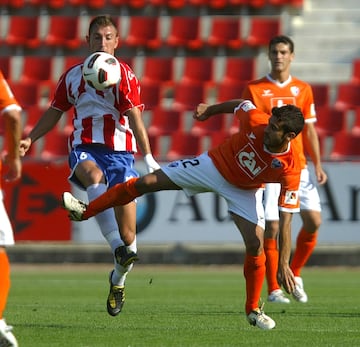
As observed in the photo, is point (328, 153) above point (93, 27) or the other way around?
the other way around

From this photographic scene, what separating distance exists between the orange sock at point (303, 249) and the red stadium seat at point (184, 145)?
7.41 meters

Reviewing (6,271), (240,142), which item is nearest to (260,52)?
(240,142)

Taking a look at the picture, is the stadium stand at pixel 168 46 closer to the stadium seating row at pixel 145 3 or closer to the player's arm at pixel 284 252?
the stadium seating row at pixel 145 3

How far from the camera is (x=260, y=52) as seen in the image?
69.1ft

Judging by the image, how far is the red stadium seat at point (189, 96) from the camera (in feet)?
65.3

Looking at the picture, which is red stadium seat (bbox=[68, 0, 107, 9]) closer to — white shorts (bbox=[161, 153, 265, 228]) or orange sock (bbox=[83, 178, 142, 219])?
orange sock (bbox=[83, 178, 142, 219])

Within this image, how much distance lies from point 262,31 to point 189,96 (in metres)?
1.98

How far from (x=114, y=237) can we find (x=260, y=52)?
42.5 feet

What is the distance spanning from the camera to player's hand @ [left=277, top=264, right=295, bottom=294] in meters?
9.59

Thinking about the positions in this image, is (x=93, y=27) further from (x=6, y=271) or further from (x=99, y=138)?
(x=6, y=271)

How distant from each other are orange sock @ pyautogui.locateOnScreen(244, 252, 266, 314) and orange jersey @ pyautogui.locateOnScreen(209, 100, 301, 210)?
0.50 metres

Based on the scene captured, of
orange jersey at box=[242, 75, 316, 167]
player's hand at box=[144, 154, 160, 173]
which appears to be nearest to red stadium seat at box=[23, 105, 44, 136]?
orange jersey at box=[242, 75, 316, 167]

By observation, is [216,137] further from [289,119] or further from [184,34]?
[289,119]

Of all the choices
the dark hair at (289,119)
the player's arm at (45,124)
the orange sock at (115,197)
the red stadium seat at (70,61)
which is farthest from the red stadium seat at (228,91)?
the dark hair at (289,119)
